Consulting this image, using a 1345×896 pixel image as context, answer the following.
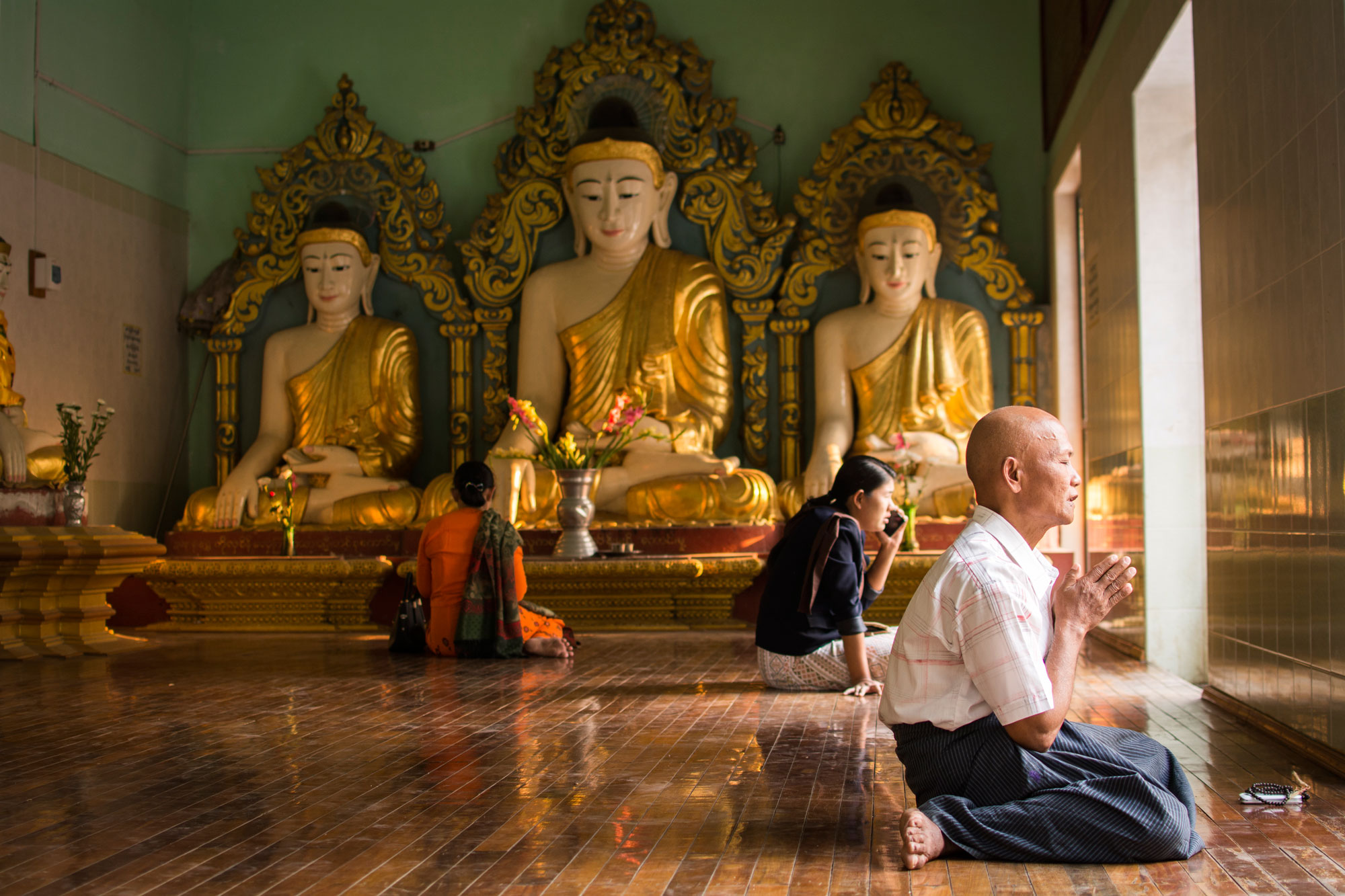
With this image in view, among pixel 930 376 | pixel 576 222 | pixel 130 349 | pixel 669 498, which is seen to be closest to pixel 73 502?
pixel 130 349

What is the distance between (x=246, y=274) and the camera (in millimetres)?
8625

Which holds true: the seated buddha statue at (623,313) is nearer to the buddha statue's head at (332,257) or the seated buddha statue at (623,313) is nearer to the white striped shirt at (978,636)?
the buddha statue's head at (332,257)

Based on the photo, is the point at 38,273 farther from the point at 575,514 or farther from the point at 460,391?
the point at 575,514

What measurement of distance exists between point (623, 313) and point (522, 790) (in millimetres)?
5479

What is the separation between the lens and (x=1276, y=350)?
3.65 meters

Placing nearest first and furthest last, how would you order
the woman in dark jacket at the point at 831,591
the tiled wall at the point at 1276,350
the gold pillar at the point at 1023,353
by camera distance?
the tiled wall at the point at 1276,350 < the woman in dark jacket at the point at 831,591 < the gold pillar at the point at 1023,353

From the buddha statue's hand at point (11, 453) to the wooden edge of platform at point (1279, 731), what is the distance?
5.20 meters

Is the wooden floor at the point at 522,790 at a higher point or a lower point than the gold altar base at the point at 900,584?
lower

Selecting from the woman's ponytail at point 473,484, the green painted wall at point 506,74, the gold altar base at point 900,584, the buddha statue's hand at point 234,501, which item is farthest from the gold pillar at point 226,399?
the gold altar base at point 900,584

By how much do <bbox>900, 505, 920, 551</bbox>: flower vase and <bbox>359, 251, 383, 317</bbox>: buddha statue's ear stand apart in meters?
3.94

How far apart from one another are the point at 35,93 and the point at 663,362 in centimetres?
404

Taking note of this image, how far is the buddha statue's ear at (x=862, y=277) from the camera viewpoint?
8.02 metres

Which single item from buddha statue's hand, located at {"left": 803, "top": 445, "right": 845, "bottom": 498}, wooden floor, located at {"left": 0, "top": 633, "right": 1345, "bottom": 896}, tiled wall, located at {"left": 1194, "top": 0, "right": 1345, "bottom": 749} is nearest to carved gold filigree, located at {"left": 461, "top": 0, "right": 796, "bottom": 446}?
buddha statue's hand, located at {"left": 803, "top": 445, "right": 845, "bottom": 498}

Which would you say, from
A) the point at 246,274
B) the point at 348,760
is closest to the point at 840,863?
the point at 348,760
